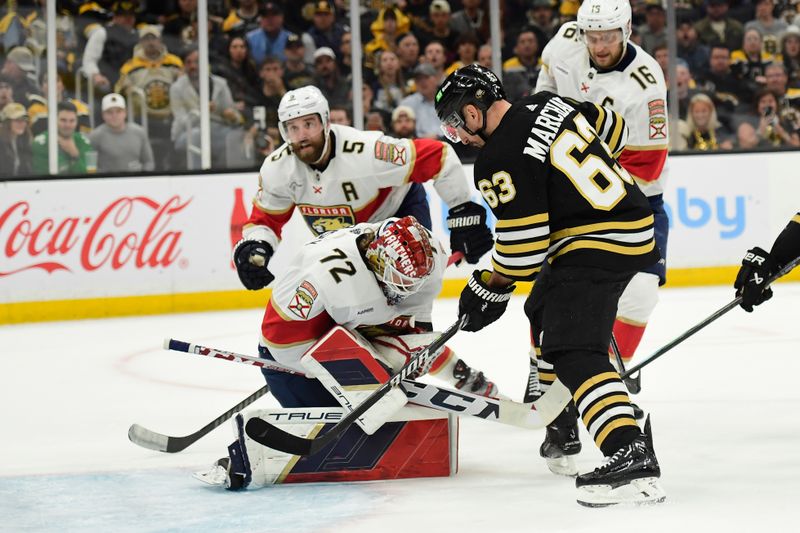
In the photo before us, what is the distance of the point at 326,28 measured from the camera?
7.45 meters

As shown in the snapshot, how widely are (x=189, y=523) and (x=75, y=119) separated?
178 inches

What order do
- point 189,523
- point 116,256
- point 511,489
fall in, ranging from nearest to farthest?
1. point 189,523
2. point 511,489
3. point 116,256

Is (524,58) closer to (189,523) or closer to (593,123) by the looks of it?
(593,123)

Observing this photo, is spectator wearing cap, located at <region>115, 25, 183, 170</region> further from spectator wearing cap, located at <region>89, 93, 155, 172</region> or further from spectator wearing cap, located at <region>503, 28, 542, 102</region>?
spectator wearing cap, located at <region>503, 28, 542, 102</region>

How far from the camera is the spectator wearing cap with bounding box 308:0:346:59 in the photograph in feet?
24.4

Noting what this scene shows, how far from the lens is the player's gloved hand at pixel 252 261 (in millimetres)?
3664

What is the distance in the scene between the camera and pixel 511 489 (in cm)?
299

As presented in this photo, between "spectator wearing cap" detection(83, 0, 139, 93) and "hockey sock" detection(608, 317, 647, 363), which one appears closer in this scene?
"hockey sock" detection(608, 317, 647, 363)

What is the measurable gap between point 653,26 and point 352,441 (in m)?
5.19

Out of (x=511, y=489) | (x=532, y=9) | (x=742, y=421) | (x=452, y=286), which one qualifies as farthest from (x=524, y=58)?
(x=511, y=489)

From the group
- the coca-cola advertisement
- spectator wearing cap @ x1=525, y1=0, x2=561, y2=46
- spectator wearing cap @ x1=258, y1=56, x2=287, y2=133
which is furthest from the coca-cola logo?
spectator wearing cap @ x1=525, y1=0, x2=561, y2=46

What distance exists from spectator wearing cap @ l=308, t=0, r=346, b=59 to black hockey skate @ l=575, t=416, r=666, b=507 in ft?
16.7

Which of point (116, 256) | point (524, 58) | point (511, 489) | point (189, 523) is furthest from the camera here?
point (524, 58)

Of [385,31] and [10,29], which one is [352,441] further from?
[385,31]
